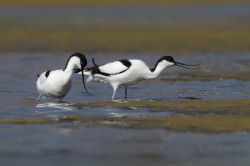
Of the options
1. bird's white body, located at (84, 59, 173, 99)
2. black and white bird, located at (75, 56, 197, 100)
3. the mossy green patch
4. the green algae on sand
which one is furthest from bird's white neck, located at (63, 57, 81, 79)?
the green algae on sand

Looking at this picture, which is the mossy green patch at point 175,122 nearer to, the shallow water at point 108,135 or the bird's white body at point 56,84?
the shallow water at point 108,135

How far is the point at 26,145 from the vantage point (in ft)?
27.8

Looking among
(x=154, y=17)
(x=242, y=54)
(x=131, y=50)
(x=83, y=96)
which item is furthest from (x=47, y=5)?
(x=83, y=96)

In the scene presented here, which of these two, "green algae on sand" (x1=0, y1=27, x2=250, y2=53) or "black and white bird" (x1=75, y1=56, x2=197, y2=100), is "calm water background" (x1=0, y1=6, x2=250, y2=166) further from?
"green algae on sand" (x1=0, y1=27, x2=250, y2=53)

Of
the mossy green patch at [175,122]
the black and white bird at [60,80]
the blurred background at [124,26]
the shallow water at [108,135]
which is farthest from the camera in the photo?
the blurred background at [124,26]

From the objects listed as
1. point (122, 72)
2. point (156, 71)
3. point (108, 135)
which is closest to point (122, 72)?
point (122, 72)

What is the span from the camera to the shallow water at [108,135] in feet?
25.6

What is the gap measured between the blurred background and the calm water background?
2.39 m

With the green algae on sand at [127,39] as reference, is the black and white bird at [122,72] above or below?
below

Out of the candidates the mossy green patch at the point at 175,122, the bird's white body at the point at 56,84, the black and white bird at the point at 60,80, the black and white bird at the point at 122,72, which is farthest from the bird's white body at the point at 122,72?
the mossy green patch at the point at 175,122

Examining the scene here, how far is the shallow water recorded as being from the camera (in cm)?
782

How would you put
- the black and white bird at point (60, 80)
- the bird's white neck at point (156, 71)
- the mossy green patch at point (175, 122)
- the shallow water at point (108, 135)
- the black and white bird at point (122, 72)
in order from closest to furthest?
1. the shallow water at point (108, 135)
2. the mossy green patch at point (175, 122)
3. the black and white bird at point (60, 80)
4. the black and white bird at point (122, 72)
5. the bird's white neck at point (156, 71)

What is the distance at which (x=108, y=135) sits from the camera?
9047 mm

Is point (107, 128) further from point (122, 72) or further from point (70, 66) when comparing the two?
point (122, 72)
